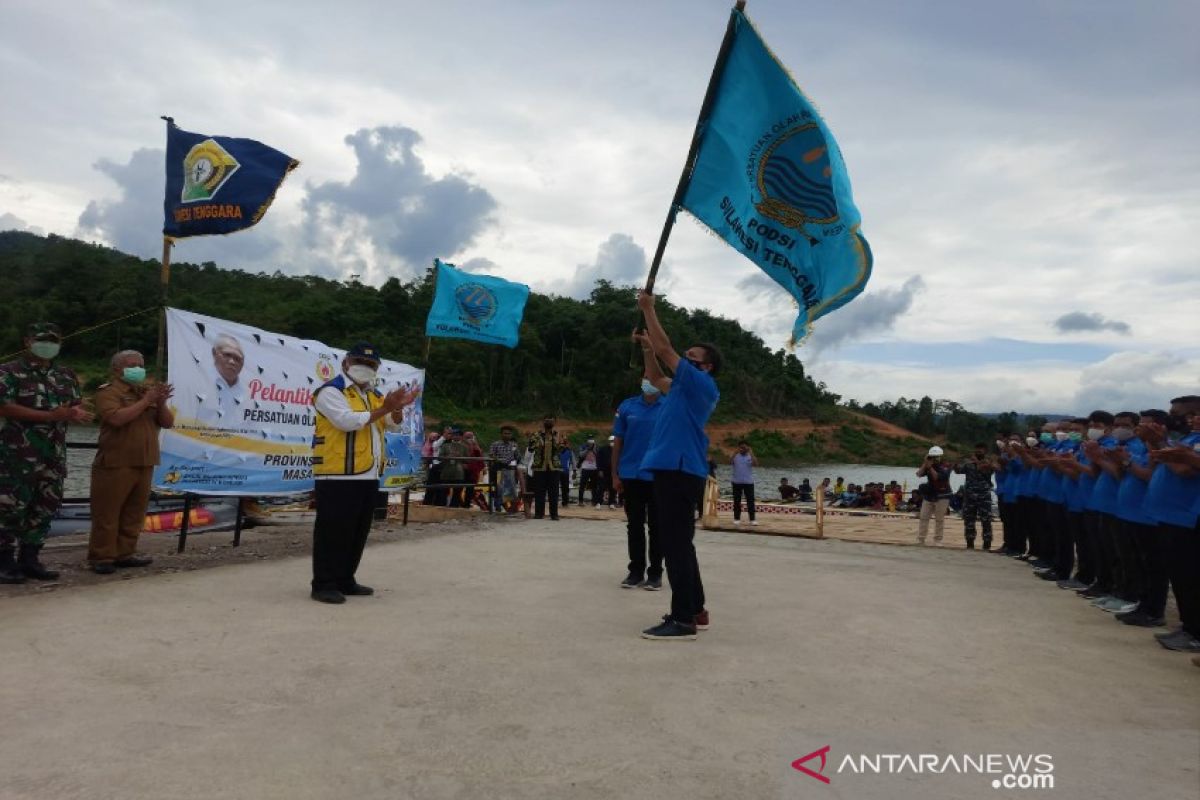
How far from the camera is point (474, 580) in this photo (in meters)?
6.11

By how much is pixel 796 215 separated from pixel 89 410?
16.2 ft

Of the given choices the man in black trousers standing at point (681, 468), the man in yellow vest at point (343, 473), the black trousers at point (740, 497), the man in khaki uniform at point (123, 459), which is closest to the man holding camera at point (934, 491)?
the black trousers at point (740, 497)

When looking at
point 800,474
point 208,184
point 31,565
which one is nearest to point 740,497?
point 208,184

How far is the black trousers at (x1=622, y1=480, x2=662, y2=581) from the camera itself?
6324 mm

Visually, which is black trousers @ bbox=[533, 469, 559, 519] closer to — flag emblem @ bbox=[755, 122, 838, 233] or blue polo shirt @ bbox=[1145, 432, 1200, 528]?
flag emblem @ bbox=[755, 122, 838, 233]

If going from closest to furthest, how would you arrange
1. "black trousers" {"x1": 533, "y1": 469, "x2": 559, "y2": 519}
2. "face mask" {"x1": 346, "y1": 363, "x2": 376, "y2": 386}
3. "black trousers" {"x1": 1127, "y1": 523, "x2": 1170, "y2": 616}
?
1. "face mask" {"x1": 346, "y1": 363, "x2": 376, "y2": 386}
2. "black trousers" {"x1": 1127, "y1": 523, "x2": 1170, "y2": 616}
3. "black trousers" {"x1": 533, "y1": 469, "x2": 559, "y2": 519}

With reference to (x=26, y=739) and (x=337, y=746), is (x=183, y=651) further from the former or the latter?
(x=337, y=746)

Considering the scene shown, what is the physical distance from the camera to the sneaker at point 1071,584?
25.0 ft

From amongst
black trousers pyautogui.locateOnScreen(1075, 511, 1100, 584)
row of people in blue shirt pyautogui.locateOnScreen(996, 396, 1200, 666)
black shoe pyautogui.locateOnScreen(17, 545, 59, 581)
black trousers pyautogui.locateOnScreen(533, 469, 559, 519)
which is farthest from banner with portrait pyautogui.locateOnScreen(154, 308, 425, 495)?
black trousers pyautogui.locateOnScreen(1075, 511, 1100, 584)

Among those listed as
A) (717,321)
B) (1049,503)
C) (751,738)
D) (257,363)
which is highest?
(717,321)

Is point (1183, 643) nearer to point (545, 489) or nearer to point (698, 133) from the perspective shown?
point (698, 133)

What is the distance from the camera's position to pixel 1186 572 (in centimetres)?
499

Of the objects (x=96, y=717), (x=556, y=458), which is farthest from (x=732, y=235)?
(x=556, y=458)

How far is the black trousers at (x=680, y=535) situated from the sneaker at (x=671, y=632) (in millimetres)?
35
